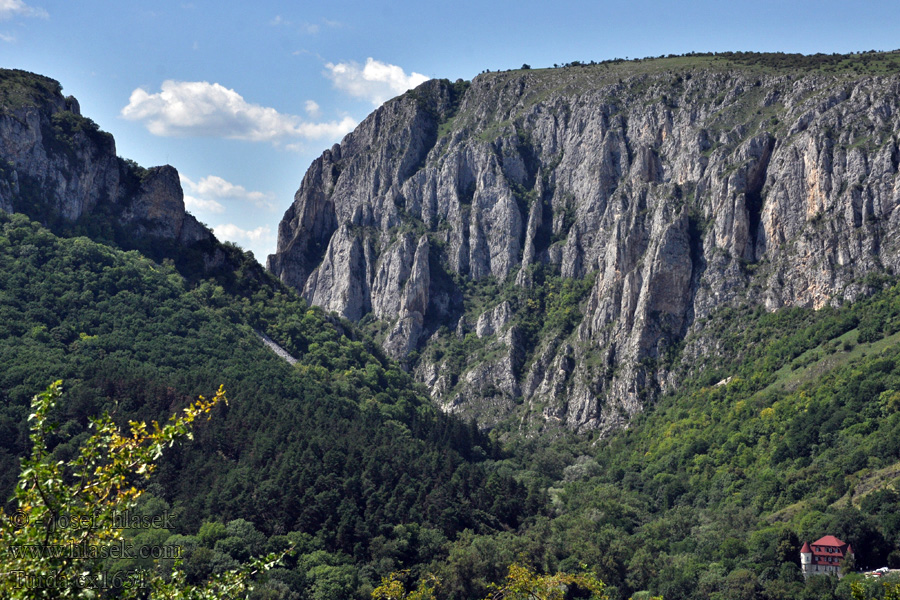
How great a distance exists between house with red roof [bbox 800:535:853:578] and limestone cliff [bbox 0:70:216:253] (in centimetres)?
11334

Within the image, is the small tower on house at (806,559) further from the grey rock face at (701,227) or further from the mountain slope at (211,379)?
the grey rock face at (701,227)

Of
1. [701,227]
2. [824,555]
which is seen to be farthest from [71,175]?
[824,555]

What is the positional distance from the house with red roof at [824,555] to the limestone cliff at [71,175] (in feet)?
372

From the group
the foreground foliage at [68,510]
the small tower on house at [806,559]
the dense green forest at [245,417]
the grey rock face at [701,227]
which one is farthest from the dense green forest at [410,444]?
the foreground foliage at [68,510]

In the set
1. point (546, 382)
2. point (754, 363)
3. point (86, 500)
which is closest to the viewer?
point (86, 500)

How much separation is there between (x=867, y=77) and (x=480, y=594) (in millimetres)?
129767

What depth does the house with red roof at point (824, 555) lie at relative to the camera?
8269 cm

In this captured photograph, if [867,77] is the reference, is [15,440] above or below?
below

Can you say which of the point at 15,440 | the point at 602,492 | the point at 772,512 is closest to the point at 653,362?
the point at 602,492

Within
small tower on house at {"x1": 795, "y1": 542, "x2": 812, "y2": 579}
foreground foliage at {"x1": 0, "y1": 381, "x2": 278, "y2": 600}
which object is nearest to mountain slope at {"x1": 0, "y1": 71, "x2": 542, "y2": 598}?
small tower on house at {"x1": 795, "y1": 542, "x2": 812, "y2": 579}

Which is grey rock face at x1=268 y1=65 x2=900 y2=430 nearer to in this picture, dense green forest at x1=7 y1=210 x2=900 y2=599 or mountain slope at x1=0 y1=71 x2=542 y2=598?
dense green forest at x1=7 y1=210 x2=900 y2=599

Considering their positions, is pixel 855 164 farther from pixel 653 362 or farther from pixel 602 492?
pixel 602 492

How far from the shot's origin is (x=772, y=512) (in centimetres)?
10338

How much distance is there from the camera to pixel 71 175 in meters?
147
